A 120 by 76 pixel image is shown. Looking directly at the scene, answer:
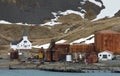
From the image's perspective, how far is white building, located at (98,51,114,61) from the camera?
146 meters

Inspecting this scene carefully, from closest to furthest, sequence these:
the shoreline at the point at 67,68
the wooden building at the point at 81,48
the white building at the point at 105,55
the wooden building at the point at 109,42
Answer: the shoreline at the point at 67,68 → the white building at the point at 105,55 → the wooden building at the point at 81,48 → the wooden building at the point at 109,42

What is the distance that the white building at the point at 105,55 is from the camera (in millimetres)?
146000

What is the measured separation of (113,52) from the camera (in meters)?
150

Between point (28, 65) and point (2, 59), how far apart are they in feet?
45.0

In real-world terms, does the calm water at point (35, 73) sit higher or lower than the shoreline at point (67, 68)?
lower

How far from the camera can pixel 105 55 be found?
14738 cm

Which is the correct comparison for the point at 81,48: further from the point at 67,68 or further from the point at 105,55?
the point at 67,68

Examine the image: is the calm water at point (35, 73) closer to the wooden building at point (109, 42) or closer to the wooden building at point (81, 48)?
the wooden building at point (81, 48)

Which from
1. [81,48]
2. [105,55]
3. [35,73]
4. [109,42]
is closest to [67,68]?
[35,73]

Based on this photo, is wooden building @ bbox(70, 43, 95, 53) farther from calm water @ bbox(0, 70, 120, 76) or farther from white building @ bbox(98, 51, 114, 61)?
calm water @ bbox(0, 70, 120, 76)

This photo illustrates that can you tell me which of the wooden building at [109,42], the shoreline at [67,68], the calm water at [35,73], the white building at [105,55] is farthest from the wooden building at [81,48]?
the calm water at [35,73]

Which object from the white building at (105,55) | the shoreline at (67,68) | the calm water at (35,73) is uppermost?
the white building at (105,55)

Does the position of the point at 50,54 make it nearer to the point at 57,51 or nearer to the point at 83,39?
the point at 57,51

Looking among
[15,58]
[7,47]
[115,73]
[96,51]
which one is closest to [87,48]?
[96,51]
